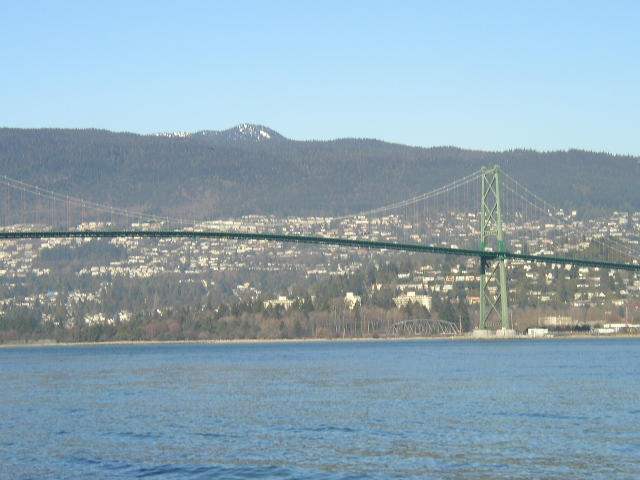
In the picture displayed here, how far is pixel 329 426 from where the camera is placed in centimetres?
1894

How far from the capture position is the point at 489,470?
47.7 feet

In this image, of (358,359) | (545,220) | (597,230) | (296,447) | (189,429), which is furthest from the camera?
(545,220)

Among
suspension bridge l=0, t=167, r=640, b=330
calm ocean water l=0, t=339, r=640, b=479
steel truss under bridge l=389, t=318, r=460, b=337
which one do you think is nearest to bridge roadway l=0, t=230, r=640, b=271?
suspension bridge l=0, t=167, r=640, b=330

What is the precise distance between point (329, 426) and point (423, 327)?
68810 millimetres

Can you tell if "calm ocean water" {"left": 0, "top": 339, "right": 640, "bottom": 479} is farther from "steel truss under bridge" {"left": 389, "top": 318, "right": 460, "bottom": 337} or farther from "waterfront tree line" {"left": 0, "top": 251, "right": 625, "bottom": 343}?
"waterfront tree line" {"left": 0, "top": 251, "right": 625, "bottom": 343}

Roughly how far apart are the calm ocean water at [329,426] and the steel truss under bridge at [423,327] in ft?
173

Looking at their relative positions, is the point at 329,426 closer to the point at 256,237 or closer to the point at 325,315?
the point at 256,237

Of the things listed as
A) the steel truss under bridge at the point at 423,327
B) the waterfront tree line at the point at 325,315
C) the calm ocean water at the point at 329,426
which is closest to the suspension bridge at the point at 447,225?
the waterfront tree line at the point at 325,315

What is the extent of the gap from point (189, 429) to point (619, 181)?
16518cm

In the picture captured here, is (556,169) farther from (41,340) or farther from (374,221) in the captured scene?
(41,340)

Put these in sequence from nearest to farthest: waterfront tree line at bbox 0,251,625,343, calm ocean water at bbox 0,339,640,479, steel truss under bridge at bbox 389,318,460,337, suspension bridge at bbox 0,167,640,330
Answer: calm ocean water at bbox 0,339,640,479 < steel truss under bridge at bbox 389,318,460,337 < waterfront tree line at bbox 0,251,625,343 < suspension bridge at bbox 0,167,640,330

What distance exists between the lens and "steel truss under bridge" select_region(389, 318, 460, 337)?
85.4 m

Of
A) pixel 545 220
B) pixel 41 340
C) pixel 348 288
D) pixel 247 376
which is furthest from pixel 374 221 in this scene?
pixel 247 376

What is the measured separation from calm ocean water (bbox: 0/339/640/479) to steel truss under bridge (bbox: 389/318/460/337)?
173ft
